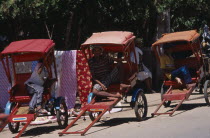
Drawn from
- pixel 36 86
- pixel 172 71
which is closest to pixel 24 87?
pixel 36 86

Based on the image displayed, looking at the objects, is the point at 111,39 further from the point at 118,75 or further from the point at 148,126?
the point at 148,126

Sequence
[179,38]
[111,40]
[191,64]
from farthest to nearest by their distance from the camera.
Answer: [191,64] → [179,38] → [111,40]

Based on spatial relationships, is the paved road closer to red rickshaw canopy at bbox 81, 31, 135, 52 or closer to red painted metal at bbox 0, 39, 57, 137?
red painted metal at bbox 0, 39, 57, 137

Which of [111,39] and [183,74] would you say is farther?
[183,74]

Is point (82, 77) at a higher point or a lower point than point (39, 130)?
higher

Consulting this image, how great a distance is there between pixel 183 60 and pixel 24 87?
4.95m

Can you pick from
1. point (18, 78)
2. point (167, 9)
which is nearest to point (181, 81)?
point (18, 78)

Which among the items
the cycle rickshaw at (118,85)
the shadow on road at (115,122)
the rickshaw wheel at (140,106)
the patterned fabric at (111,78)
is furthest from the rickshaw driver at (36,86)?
the rickshaw wheel at (140,106)

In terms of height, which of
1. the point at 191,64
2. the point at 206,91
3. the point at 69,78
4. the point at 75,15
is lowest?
the point at 206,91

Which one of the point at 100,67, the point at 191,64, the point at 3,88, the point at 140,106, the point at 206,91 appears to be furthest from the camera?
the point at 191,64

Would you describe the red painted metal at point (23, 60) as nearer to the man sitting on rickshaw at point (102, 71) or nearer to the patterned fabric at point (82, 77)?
the man sitting on rickshaw at point (102, 71)

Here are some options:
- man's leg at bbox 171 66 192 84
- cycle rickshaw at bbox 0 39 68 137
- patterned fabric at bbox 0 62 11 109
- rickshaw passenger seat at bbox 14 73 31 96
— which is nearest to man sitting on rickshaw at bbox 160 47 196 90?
man's leg at bbox 171 66 192 84

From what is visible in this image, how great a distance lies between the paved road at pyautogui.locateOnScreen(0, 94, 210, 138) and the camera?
9438mm

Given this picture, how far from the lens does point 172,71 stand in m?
13.2
